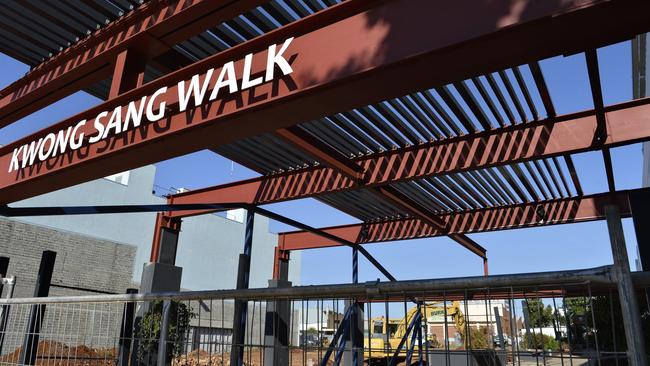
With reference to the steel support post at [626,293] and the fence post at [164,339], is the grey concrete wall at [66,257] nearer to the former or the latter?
the fence post at [164,339]

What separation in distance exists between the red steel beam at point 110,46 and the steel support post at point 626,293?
144 inches

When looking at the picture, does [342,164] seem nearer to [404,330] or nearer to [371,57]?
[404,330]

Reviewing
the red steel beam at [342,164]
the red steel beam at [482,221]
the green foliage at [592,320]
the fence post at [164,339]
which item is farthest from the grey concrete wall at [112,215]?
the green foliage at [592,320]

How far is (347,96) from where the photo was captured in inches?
158

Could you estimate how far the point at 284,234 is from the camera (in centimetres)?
1501

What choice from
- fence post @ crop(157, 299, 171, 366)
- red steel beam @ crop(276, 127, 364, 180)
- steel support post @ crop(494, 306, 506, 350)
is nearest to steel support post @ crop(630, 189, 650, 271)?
red steel beam @ crop(276, 127, 364, 180)

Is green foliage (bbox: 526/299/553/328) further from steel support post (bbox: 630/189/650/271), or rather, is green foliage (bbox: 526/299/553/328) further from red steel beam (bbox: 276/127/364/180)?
steel support post (bbox: 630/189/650/271)

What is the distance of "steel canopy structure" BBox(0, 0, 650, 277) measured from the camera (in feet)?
11.3

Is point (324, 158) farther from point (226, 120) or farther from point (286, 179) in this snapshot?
point (226, 120)

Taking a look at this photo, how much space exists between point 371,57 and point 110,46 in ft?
11.5

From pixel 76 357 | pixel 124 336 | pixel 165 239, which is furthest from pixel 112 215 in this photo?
pixel 124 336

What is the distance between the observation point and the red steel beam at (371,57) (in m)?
3.13

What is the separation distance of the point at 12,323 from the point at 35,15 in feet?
13.5

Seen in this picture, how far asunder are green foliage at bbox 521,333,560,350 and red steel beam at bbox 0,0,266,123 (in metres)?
3.65
